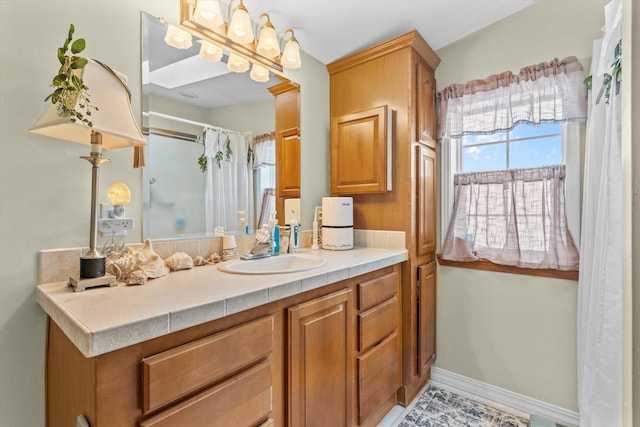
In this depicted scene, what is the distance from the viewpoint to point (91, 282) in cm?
99

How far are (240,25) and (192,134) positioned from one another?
0.61 m

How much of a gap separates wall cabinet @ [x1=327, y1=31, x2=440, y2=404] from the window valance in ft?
0.50

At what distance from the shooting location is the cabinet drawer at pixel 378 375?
5.00 feet

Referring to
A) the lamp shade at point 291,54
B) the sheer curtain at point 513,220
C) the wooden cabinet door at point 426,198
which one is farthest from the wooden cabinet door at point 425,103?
the lamp shade at point 291,54

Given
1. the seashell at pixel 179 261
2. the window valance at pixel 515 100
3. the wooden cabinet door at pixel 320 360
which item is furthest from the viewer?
the window valance at pixel 515 100

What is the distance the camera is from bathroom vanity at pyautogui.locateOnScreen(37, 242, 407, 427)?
715 millimetres

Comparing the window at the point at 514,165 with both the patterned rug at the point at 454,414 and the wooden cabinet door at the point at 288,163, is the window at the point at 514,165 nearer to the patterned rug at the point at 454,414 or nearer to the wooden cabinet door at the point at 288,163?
the patterned rug at the point at 454,414

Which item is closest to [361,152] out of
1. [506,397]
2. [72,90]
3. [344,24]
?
[344,24]

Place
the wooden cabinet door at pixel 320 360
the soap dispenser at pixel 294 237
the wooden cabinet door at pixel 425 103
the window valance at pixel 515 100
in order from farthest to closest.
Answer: the wooden cabinet door at pixel 425 103
the soap dispenser at pixel 294 237
the window valance at pixel 515 100
the wooden cabinet door at pixel 320 360

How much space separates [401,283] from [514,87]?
4.78ft

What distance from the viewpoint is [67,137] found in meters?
1.05

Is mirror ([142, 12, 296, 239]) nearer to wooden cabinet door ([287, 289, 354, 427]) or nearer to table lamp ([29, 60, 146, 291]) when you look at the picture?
table lamp ([29, 60, 146, 291])

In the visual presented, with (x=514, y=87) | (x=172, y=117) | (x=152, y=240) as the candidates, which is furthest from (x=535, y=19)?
(x=152, y=240)

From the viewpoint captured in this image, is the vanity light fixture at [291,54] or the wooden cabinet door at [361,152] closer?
the vanity light fixture at [291,54]
